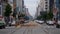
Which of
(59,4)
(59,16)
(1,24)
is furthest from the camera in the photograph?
(59,4)

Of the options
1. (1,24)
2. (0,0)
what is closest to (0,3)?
(0,0)

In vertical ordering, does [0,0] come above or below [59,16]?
above

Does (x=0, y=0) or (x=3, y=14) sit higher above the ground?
(x=0, y=0)

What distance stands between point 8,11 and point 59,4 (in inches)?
1094

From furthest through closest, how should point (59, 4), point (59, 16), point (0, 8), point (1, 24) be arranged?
point (59, 4) < point (59, 16) < point (0, 8) < point (1, 24)

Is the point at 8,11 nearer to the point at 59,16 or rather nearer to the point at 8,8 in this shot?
the point at 8,8

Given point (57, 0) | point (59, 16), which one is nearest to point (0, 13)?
point (59, 16)

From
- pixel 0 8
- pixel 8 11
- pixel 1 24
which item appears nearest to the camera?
pixel 1 24

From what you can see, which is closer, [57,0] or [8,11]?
[8,11]

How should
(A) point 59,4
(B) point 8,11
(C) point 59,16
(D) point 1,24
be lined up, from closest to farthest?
(D) point 1,24, (B) point 8,11, (C) point 59,16, (A) point 59,4

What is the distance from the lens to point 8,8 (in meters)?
68.9

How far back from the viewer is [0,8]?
2862 inches

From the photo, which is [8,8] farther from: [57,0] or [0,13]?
[57,0]

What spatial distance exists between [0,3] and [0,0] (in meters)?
0.94
